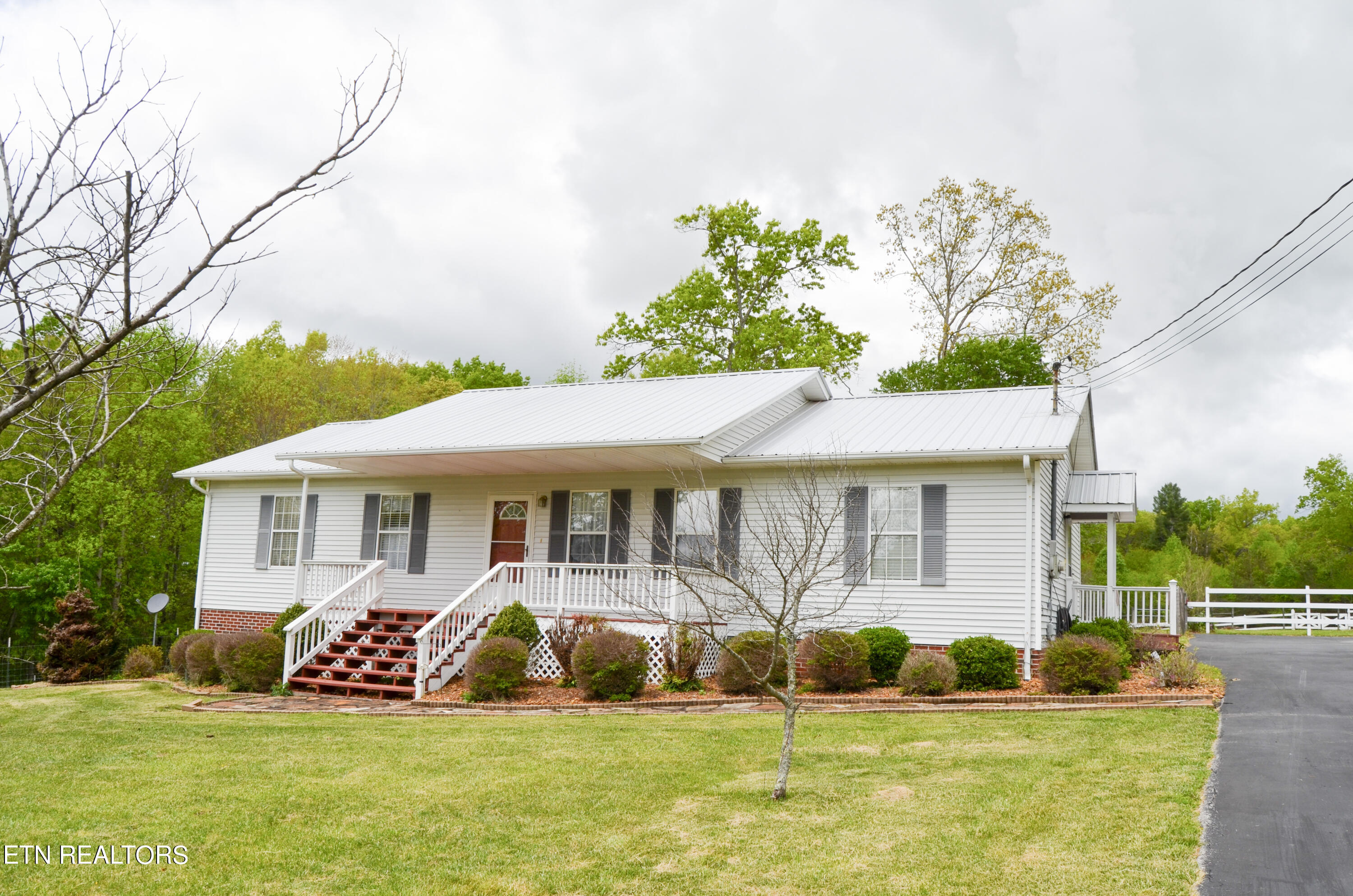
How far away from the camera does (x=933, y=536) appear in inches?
565

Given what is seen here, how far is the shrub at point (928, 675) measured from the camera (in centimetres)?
1245

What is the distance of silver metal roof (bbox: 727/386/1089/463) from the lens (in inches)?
559

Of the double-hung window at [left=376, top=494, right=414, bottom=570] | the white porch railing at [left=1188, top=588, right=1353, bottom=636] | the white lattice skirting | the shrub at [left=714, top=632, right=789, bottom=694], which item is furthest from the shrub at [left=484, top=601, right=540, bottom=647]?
the white porch railing at [left=1188, top=588, right=1353, bottom=636]

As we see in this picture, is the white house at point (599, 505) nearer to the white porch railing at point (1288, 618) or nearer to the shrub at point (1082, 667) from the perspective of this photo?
the shrub at point (1082, 667)

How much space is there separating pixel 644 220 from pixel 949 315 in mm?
9730

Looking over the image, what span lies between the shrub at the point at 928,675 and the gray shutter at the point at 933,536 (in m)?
1.73

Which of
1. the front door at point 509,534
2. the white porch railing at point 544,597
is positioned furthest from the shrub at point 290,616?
the front door at point 509,534

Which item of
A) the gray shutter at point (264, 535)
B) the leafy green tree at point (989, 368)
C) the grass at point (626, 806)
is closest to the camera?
the grass at point (626, 806)

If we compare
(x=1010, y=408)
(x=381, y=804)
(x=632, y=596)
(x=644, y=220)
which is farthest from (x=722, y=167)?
(x=381, y=804)

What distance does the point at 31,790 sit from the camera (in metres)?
7.88

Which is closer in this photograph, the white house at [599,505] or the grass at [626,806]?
the grass at [626,806]

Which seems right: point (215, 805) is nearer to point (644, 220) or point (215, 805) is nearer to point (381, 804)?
point (381, 804)

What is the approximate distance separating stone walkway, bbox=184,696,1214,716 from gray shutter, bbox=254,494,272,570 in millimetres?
6534

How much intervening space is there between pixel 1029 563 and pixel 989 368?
14.1m
